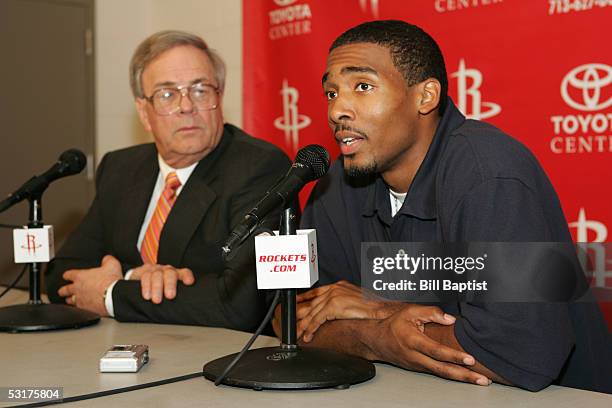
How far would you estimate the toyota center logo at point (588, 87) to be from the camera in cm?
229

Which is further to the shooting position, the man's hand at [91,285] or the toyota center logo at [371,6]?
the toyota center logo at [371,6]

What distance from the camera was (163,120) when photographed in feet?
8.29

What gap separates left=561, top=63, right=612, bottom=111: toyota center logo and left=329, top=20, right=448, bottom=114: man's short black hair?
703 mm

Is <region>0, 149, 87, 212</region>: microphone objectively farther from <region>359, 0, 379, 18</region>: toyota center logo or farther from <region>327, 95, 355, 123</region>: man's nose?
<region>359, 0, 379, 18</region>: toyota center logo

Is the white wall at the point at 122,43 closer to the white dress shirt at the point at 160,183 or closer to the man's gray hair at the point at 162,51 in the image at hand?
the man's gray hair at the point at 162,51

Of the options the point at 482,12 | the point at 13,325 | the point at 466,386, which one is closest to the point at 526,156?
the point at 466,386

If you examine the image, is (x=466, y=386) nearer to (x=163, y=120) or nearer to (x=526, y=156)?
(x=526, y=156)

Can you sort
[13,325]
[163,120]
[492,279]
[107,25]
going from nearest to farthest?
1. [492,279]
2. [13,325]
3. [163,120]
4. [107,25]

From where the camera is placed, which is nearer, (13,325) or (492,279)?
(492,279)

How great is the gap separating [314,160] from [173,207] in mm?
1097

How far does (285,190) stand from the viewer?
1.33 meters

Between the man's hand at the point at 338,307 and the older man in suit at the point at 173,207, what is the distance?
35 cm

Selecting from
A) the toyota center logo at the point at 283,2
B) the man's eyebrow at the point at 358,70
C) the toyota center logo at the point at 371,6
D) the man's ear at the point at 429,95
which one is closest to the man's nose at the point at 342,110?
the man's eyebrow at the point at 358,70

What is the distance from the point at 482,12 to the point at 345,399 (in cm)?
169
